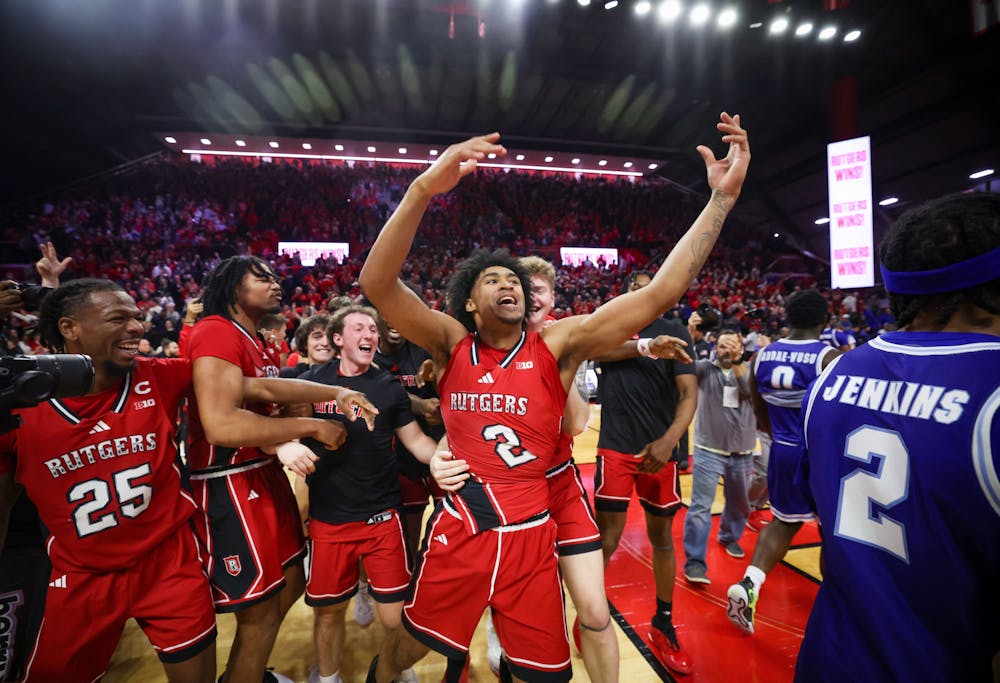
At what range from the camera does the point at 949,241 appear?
3.82 feet

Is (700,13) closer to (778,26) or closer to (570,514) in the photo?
(778,26)

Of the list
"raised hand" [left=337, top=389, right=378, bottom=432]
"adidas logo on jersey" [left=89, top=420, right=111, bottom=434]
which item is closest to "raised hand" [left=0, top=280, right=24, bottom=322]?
"adidas logo on jersey" [left=89, top=420, right=111, bottom=434]

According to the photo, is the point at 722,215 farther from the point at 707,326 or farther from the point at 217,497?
the point at 217,497

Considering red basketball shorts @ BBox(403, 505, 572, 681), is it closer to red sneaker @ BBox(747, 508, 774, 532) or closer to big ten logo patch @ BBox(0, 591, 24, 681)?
big ten logo patch @ BBox(0, 591, 24, 681)

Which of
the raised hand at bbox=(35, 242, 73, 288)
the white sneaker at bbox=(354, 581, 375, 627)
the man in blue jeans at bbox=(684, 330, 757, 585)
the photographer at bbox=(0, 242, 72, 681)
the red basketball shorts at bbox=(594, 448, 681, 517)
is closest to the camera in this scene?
the photographer at bbox=(0, 242, 72, 681)

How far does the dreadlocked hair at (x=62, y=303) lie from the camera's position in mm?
1999

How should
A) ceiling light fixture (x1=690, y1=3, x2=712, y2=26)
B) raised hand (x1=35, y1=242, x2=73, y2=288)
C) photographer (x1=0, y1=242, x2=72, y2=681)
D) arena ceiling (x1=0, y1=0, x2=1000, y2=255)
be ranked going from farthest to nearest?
arena ceiling (x1=0, y1=0, x2=1000, y2=255)
ceiling light fixture (x1=690, y1=3, x2=712, y2=26)
raised hand (x1=35, y1=242, x2=73, y2=288)
photographer (x1=0, y1=242, x2=72, y2=681)

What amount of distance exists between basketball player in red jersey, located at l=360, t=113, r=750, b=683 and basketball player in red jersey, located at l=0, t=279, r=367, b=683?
1.01 meters

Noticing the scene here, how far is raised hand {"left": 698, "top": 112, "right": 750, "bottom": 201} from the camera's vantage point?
199cm

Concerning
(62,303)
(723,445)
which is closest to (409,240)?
(62,303)

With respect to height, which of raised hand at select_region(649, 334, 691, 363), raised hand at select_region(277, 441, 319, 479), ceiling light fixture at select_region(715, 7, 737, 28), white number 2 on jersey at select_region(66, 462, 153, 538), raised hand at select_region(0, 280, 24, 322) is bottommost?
white number 2 on jersey at select_region(66, 462, 153, 538)

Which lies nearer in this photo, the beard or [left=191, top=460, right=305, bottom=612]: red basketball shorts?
the beard

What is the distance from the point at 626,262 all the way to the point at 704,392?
1802cm

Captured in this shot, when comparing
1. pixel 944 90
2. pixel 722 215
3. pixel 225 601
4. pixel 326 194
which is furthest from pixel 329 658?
pixel 944 90
